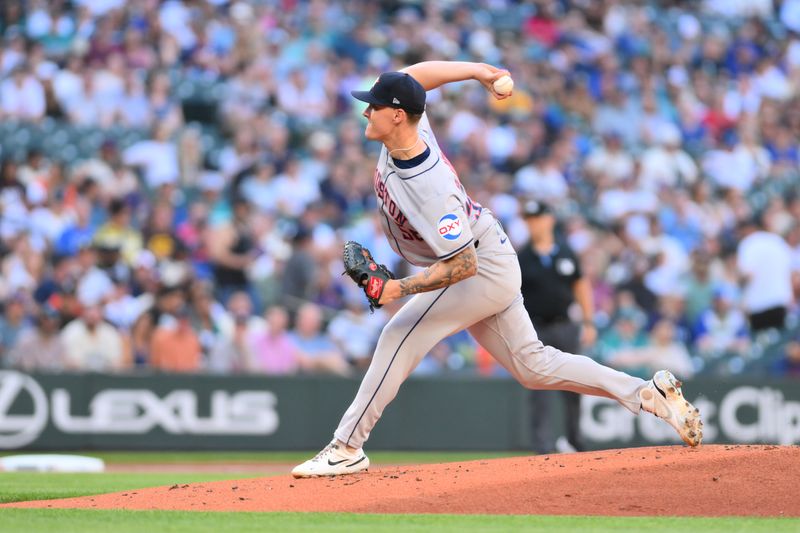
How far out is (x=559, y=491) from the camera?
6.57 m

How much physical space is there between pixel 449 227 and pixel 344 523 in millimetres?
1619

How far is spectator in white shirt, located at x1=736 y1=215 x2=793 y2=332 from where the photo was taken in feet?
51.3

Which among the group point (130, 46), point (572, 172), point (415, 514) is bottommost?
point (415, 514)

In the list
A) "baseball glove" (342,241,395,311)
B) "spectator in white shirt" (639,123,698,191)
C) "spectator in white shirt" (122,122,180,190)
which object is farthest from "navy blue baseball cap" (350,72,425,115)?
"spectator in white shirt" (639,123,698,191)

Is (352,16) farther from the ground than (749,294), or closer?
farther from the ground

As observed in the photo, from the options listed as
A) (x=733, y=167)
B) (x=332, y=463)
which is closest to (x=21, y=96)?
(x=332, y=463)

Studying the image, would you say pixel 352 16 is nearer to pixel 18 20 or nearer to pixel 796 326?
pixel 18 20

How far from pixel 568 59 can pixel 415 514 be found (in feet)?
48.7

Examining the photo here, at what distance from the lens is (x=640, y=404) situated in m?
7.22

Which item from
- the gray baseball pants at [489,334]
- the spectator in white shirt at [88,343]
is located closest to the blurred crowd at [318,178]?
the spectator in white shirt at [88,343]

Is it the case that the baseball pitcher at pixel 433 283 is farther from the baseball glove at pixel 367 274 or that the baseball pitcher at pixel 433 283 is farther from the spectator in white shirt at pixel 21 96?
the spectator in white shirt at pixel 21 96

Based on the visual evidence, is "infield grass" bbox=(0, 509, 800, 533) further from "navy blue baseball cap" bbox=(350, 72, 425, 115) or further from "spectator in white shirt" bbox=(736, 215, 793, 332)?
"spectator in white shirt" bbox=(736, 215, 793, 332)

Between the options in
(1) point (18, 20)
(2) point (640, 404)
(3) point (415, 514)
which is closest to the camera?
(3) point (415, 514)

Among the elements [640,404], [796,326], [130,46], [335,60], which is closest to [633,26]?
[335,60]
